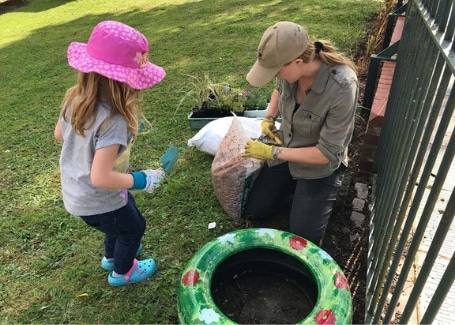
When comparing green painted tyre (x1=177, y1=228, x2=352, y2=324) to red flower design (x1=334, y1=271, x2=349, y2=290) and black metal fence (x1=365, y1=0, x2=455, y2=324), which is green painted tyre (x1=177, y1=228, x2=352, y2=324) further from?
black metal fence (x1=365, y1=0, x2=455, y2=324)

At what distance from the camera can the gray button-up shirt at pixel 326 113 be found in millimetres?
2006

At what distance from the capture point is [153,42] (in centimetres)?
Answer: 629

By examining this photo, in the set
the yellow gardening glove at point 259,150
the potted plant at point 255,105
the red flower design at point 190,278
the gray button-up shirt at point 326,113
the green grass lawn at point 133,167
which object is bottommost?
the green grass lawn at point 133,167

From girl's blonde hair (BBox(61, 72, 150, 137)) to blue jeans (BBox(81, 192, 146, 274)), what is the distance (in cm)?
51

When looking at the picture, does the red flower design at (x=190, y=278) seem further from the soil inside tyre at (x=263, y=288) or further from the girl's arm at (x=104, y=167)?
the girl's arm at (x=104, y=167)

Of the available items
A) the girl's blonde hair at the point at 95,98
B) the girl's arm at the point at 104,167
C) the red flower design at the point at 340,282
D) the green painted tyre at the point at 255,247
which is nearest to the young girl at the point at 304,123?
the green painted tyre at the point at 255,247

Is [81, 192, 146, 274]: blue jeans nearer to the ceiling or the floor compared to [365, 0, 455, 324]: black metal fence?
nearer to the floor

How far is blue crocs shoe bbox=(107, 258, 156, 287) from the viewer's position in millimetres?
2297

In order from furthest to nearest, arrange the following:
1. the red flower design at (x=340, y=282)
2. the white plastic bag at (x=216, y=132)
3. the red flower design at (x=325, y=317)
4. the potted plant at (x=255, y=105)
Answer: the potted plant at (x=255, y=105), the white plastic bag at (x=216, y=132), the red flower design at (x=340, y=282), the red flower design at (x=325, y=317)

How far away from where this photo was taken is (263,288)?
2.26 m

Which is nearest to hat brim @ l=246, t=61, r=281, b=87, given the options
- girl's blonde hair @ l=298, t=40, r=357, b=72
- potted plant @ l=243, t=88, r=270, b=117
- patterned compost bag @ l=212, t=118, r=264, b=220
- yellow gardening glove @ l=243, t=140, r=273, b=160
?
girl's blonde hair @ l=298, t=40, r=357, b=72

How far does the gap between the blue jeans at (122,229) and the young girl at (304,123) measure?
73 cm

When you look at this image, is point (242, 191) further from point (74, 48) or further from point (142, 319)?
point (74, 48)

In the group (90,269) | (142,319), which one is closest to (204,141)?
(90,269)
